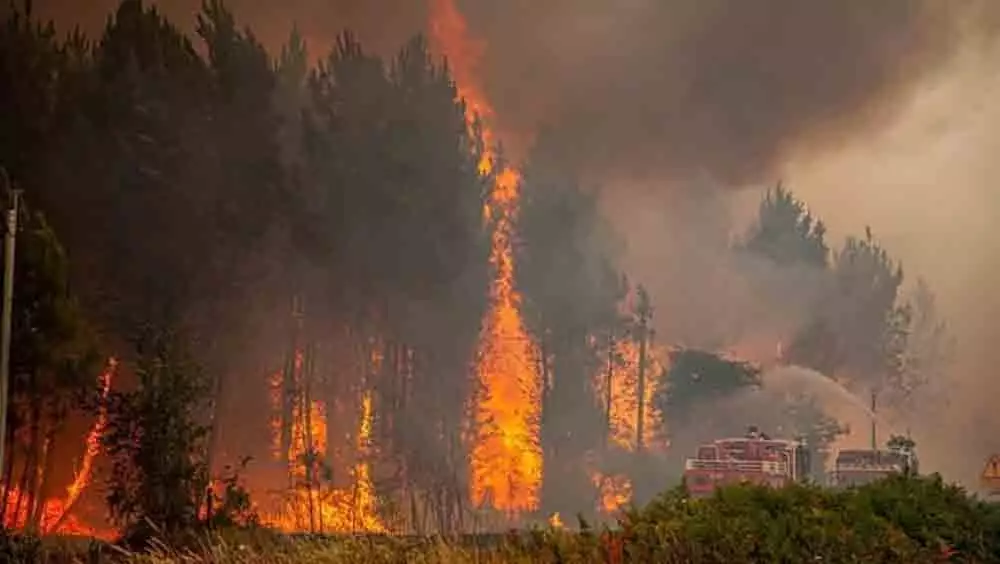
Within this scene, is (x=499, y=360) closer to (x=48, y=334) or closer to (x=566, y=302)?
(x=566, y=302)

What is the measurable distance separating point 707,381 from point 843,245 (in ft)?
8.92

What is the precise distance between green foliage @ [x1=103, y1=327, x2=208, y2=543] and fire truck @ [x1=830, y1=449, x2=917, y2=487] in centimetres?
818

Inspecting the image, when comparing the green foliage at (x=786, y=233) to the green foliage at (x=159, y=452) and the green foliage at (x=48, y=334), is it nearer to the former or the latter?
the green foliage at (x=159, y=452)

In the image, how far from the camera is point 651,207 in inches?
661

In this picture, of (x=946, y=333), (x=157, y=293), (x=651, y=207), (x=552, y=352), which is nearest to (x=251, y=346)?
(x=157, y=293)

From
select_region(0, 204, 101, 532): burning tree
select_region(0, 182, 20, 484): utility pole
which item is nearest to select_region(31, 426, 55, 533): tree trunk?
select_region(0, 204, 101, 532): burning tree

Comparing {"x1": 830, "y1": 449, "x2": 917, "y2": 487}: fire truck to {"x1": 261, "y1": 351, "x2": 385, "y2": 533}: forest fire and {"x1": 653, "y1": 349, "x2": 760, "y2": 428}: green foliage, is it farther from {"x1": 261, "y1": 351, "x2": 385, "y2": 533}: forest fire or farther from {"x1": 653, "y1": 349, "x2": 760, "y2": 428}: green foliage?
{"x1": 261, "y1": 351, "x2": 385, "y2": 533}: forest fire

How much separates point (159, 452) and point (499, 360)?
5.08 meters

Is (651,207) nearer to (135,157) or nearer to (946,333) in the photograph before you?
(946,333)

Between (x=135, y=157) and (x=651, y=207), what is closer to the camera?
(x=135, y=157)

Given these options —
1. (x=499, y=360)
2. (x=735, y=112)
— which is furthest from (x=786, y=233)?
Answer: (x=499, y=360)

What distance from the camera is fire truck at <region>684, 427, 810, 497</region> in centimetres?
1453

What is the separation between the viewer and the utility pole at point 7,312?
45.6 ft

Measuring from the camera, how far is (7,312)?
13.8 m
